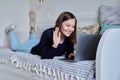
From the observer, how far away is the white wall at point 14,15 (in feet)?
9.78

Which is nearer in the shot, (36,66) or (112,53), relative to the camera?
(112,53)

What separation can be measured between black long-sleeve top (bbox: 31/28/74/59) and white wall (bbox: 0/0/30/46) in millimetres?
1421

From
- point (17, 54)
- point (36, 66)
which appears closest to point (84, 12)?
point (17, 54)

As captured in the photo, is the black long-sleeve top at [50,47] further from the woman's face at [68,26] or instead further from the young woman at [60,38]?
the woman's face at [68,26]

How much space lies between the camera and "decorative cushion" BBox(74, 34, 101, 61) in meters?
1.37

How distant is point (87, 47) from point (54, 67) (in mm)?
236

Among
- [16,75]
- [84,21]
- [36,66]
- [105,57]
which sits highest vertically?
[84,21]

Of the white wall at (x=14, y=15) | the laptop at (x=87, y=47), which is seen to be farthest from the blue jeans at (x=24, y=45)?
the laptop at (x=87, y=47)

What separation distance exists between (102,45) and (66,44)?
0.62 meters

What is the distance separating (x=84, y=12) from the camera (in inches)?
101

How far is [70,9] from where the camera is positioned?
2734 mm

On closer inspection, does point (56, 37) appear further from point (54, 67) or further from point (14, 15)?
point (14, 15)

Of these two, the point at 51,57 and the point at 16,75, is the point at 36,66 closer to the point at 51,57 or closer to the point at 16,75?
the point at 51,57

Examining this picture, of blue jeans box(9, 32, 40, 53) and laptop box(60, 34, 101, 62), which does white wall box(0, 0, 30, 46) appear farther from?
laptop box(60, 34, 101, 62)
